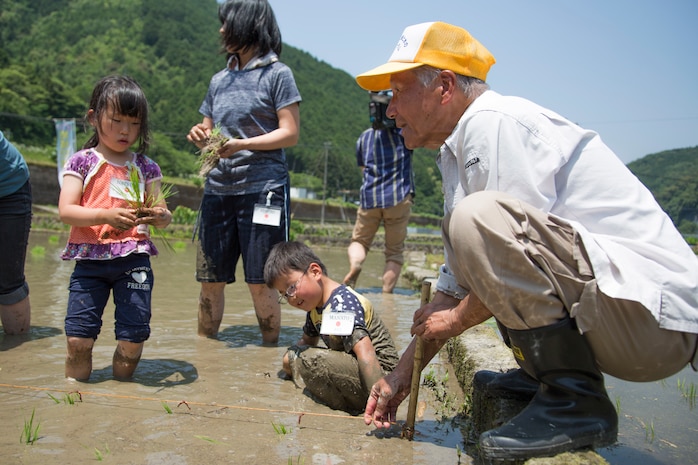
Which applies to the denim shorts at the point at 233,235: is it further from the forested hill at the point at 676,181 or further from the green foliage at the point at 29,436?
the forested hill at the point at 676,181

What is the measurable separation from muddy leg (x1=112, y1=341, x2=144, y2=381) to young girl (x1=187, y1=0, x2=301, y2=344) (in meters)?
0.97

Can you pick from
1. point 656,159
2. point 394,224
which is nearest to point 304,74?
point 656,159

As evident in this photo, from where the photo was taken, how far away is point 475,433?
98.3 inches

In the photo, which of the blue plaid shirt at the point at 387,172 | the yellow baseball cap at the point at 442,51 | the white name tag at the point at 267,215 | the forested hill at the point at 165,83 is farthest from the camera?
the forested hill at the point at 165,83

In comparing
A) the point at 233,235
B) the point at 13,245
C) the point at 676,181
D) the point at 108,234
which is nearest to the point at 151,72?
the point at 676,181

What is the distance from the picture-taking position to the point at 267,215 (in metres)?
3.97

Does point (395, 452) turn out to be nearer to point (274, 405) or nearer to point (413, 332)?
point (413, 332)

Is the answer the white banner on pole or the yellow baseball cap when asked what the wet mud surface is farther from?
the white banner on pole

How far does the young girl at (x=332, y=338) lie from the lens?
2787 mm

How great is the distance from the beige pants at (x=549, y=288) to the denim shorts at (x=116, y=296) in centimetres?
199

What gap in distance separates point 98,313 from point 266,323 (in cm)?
120

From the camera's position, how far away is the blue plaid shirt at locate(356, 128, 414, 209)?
6.64m

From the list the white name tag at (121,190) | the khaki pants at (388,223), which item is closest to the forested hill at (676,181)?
the khaki pants at (388,223)

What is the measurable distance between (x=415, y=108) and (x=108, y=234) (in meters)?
1.88
